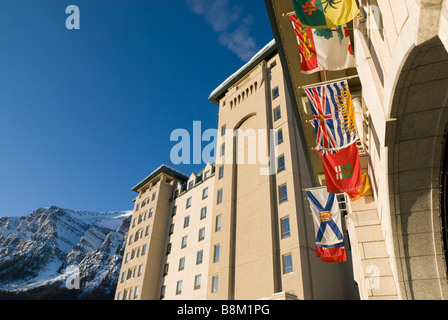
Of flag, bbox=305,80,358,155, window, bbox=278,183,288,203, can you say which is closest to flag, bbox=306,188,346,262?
flag, bbox=305,80,358,155

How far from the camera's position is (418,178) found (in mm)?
7781

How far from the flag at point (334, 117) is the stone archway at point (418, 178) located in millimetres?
2730

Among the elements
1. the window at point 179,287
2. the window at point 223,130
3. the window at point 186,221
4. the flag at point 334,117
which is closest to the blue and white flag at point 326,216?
the flag at point 334,117

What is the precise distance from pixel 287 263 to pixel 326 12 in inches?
873

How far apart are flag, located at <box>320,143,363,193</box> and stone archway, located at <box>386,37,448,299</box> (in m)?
2.81

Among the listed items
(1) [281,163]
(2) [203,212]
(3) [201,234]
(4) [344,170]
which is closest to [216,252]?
(3) [201,234]

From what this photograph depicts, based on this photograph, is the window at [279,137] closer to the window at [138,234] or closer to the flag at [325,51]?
the flag at [325,51]

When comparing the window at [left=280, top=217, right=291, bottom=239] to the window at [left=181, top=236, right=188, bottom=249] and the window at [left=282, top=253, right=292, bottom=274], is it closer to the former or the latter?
the window at [left=282, top=253, right=292, bottom=274]

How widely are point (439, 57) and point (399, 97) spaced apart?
1.03 metres

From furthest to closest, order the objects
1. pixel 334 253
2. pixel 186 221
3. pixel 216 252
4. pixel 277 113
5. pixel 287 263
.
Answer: pixel 186 221 → pixel 277 113 → pixel 216 252 → pixel 287 263 → pixel 334 253

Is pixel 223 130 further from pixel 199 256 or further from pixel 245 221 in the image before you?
pixel 199 256

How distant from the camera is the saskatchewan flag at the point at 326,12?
25.0ft
